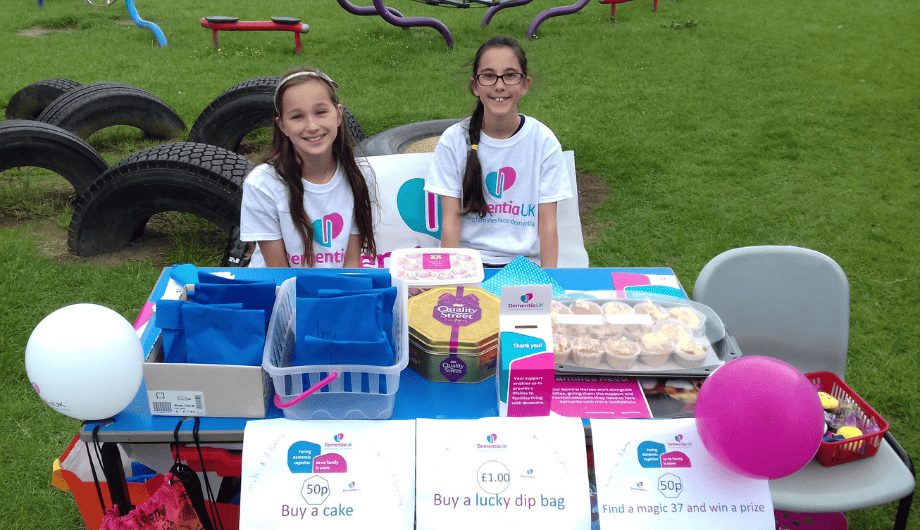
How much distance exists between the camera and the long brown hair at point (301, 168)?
258 cm

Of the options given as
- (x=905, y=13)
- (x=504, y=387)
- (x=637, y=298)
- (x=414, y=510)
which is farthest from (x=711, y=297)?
(x=905, y=13)

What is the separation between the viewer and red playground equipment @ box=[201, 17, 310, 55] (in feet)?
27.0

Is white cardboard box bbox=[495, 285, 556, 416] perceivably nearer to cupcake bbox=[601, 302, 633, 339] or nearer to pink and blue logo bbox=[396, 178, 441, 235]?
cupcake bbox=[601, 302, 633, 339]

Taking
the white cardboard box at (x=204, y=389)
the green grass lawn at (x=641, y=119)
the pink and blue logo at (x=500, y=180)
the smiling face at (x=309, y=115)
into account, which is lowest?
the green grass lawn at (x=641, y=119)

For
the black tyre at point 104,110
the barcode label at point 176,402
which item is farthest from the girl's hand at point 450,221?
the black tyre at point 104,110

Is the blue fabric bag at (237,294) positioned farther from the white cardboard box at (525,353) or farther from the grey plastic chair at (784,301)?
the grey plastic chair at (784,301)

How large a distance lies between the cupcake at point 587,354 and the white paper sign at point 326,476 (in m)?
0.48

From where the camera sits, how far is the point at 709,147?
19.4 ft

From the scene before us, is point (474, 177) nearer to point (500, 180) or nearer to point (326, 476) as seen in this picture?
point (500, 180)

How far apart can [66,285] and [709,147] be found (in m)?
5.04

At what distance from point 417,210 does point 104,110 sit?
10.5 feet

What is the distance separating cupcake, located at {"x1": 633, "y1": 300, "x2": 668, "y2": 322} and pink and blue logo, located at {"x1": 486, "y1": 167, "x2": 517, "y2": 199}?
1081 mm

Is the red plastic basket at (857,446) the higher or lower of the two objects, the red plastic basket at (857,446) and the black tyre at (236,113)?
the lower

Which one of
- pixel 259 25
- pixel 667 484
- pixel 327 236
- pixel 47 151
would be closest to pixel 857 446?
pixel 667 484
